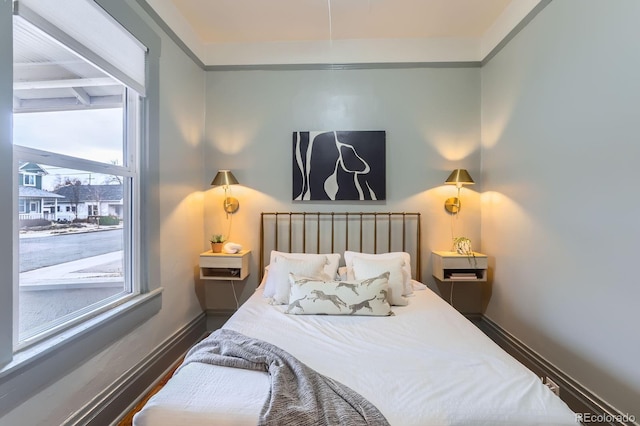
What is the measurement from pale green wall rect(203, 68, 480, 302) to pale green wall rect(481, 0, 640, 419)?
1.36 ft

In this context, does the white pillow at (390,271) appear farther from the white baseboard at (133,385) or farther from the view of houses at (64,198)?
the view of houses at (64,198)

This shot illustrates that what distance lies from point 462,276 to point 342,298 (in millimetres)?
1312

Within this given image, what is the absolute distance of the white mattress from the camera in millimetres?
1106

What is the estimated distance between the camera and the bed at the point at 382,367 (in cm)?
111

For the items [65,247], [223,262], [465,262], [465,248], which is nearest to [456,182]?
[465,248]

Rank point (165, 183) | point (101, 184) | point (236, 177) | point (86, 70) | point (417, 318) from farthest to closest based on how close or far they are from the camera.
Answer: point (236, 177)
point (165, 183)
point (417, 318)
point (101, 184)
point (86, 70)

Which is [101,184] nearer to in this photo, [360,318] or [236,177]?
[236,177]

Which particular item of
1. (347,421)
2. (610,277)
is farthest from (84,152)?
(610,277)

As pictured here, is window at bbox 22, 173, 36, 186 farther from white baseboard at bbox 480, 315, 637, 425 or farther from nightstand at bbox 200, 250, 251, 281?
white baseboard at bbox 480, 315, 637, 425

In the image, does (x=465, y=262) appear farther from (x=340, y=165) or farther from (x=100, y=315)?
(x=100, y=315)

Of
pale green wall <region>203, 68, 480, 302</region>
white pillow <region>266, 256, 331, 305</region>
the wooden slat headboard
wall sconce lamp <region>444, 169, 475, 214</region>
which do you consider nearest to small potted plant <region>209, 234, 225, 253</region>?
pale green wall <region>203, 68, 480, 302</region>

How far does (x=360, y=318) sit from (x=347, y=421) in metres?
0.97

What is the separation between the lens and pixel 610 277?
1619 millimetres

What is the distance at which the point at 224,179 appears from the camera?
113 inches
